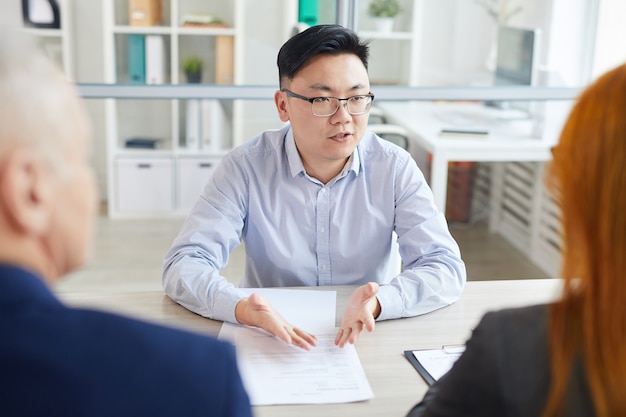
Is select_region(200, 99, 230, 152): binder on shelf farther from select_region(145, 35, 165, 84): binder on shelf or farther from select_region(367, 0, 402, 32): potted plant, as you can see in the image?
select_region(367, 0, 402, 32): potted plant

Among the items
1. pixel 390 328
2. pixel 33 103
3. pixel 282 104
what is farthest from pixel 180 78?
pixel 33 103

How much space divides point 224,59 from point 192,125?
35 cm

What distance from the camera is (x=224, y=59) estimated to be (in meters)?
3.62

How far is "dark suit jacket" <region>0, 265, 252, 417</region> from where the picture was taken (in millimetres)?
676

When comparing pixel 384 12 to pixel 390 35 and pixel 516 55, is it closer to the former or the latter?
pixel 390 35

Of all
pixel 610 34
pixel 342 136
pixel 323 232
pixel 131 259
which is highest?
pixel 610 34

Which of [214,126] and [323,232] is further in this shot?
[214,126]

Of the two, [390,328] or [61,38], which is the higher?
[61,38]

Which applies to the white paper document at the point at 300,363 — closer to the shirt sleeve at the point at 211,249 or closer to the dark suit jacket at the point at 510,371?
the shirt sleeve at the point at 211,249

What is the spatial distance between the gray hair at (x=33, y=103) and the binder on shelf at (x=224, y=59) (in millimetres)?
2850

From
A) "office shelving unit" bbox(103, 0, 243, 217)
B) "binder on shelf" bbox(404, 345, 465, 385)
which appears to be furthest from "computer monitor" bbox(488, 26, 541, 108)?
"binder on shelf" bbox(404, 345, 465, 385)

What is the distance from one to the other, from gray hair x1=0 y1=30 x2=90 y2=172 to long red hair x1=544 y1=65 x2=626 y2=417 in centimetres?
51

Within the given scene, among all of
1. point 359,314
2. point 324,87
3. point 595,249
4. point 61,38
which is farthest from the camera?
point 61,38

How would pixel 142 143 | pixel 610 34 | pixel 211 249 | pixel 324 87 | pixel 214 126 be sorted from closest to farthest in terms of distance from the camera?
pixel 211 249
pixel 324 87
pixel 214 126
pixel 142 143
pixel 610 34
